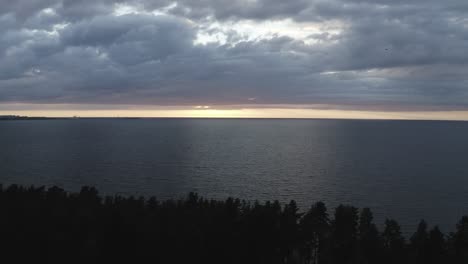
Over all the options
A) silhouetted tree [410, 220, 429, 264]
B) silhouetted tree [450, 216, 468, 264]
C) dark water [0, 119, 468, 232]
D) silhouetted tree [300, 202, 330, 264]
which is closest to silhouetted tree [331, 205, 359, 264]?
silhouetted tree [300, 202, 330, 264]

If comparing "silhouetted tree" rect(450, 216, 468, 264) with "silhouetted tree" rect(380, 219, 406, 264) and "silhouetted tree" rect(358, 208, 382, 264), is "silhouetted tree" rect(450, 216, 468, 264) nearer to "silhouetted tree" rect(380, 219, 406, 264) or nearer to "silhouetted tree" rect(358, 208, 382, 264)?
"silhouetted tree" rect(380, 219, 406, 264)

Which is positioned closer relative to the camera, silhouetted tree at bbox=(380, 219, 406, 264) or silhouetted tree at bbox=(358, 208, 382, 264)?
silhouetted tree at bbox=(380, 219, 406, 264)

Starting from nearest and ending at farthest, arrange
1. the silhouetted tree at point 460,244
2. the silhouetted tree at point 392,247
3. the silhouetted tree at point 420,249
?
1. the silhouetted tree at point 392,247
2. the silhouetted tree at point 460,244
3. the silhouetted tree at point 420,249

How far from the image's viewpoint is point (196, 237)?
33812 mm

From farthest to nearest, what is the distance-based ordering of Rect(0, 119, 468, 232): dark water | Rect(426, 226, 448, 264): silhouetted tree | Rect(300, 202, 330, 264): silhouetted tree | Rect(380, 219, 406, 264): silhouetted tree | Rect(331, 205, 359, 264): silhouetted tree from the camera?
Rect(0, 119, 468, 232): dark water → Rect(300, 202, 330, 264): silhouetted tree → Rect(331, 205, 359, 264): silhouetted tree → Rect(426, 226, 448, 264): silhouetted tree → Rect(380, 219, 406, 264): silhouetted tree

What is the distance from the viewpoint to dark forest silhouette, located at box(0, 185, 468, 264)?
3172 centimetres

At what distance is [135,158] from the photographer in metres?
A: 119

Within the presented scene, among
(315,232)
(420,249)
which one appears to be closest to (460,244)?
(420,249)

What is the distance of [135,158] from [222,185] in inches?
1871

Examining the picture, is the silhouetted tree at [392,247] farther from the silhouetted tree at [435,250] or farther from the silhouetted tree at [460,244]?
the silhouetted tree at [460,244]

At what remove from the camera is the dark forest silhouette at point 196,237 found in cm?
3172

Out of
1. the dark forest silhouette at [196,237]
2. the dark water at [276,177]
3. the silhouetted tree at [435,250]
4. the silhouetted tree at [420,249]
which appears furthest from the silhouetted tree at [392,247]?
the dark water at [276,177]

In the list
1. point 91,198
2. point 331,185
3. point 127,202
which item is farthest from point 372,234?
point 331,185

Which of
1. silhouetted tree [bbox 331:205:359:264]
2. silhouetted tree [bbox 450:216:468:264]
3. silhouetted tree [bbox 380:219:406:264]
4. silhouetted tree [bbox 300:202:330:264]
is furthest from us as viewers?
silhouetted tree [bbox 300:202:330:264]
